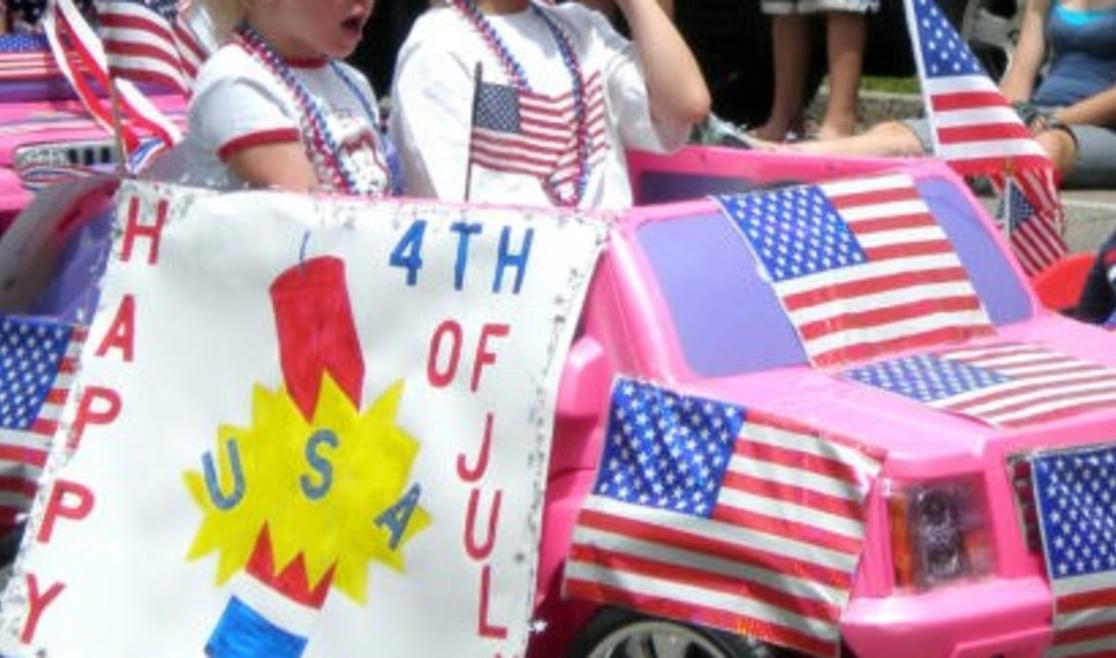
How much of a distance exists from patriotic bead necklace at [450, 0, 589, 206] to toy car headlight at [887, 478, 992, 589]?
147 centimetres

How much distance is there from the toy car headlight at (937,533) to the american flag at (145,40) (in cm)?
228

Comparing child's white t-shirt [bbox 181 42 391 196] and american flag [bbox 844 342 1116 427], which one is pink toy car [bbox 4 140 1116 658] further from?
child's white t-shirt [bbox 181 42 391 196]

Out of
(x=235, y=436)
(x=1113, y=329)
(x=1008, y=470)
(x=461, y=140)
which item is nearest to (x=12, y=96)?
(x=461, y=140)

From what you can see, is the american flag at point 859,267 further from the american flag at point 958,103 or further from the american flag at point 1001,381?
the american flag at point 958,103

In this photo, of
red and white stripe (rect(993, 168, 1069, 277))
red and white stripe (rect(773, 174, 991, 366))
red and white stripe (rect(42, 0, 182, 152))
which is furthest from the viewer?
red and white stripe (rect(993, 168, 1069, 277))

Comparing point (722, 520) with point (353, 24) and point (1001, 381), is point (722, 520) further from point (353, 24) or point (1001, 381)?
point (353, 24)

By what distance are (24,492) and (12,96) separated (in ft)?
7.54

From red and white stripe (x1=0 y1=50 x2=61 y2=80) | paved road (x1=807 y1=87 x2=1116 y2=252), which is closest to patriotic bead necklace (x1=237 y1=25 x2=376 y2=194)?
red and white stripe (x1=0 y1=50 x2=61 y2=80)

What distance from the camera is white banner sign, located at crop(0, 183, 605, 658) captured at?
4.83 m

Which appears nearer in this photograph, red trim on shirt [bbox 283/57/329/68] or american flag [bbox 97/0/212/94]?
red trim on shirt [bbox 283/57/329/68]

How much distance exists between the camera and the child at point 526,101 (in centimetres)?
570

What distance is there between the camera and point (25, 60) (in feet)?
24.9

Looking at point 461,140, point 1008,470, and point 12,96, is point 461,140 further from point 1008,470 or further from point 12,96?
point 12,96

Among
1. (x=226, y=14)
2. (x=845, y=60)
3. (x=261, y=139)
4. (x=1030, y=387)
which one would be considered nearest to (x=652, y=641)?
(x=1030, y=387)
